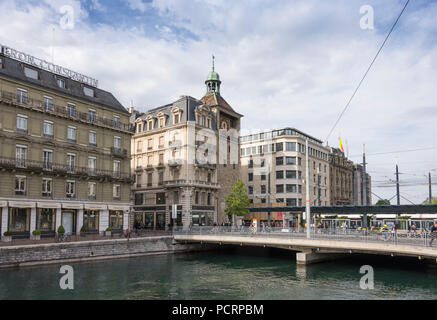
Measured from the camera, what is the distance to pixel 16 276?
27484 millimetres

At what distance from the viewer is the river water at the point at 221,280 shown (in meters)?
23.8

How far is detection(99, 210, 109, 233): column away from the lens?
158 feet

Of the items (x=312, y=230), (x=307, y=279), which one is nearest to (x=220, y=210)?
(x=312, y=230)

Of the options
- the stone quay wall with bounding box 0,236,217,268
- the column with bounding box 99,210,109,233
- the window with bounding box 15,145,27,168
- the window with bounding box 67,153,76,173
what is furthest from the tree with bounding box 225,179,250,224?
the window with bounding box 15,145,27,168

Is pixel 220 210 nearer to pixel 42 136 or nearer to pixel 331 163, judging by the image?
pixel 42 136

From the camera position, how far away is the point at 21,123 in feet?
135

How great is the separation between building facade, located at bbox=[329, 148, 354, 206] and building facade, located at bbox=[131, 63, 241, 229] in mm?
39447

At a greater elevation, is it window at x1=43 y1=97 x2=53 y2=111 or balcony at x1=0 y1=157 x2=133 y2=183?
window at x1=43 y1=97 x2=53 y2=111

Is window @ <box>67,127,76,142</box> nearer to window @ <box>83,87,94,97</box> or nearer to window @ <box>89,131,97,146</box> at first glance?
window @ <box>89,131,97,146</box>

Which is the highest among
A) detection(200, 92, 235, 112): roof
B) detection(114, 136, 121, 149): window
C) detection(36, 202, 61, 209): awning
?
detection(200, 92, 235, 112): roof

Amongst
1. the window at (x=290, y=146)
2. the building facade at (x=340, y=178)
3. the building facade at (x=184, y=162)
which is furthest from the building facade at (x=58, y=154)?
the building facade at (x=340, y=178)

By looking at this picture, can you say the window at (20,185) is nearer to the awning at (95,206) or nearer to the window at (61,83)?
the awning at (95,206)

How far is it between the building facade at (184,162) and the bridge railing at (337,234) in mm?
12349

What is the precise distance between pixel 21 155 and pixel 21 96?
21.2 ft
